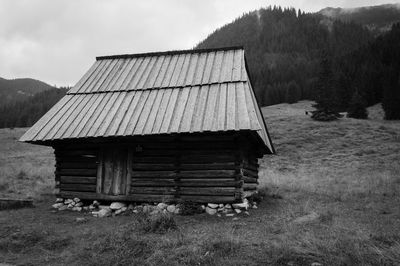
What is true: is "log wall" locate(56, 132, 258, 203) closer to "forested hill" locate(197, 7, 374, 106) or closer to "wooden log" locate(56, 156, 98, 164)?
"wooden log" locate(56, 156, 98, 164)

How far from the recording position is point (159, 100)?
41.8 ft

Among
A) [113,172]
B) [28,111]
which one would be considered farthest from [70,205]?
[28,111]

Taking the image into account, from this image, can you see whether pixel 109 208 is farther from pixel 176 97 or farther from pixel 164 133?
pixel 176 97

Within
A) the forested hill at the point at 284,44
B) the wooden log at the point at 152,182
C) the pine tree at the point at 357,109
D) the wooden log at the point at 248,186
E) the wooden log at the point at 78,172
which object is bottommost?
the wooden log at the point at 248,186

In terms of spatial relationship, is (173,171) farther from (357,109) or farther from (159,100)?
(357,109)

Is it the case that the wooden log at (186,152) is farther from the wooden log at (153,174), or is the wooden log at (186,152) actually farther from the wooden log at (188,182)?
the wooden log at (188,182)

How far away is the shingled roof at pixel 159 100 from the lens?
11.2 metres

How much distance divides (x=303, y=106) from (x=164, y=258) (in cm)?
6913

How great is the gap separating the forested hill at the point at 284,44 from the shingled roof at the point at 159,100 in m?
66.7

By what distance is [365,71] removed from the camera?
74250mm

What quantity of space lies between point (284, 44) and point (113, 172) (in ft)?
466

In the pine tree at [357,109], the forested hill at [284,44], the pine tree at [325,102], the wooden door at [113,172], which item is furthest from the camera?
the forested hill at [284,44]

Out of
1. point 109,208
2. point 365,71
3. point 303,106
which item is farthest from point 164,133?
point 365,71

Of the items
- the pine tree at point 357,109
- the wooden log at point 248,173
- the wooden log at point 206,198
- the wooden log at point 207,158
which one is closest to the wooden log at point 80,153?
the wooden log at point 207,158
